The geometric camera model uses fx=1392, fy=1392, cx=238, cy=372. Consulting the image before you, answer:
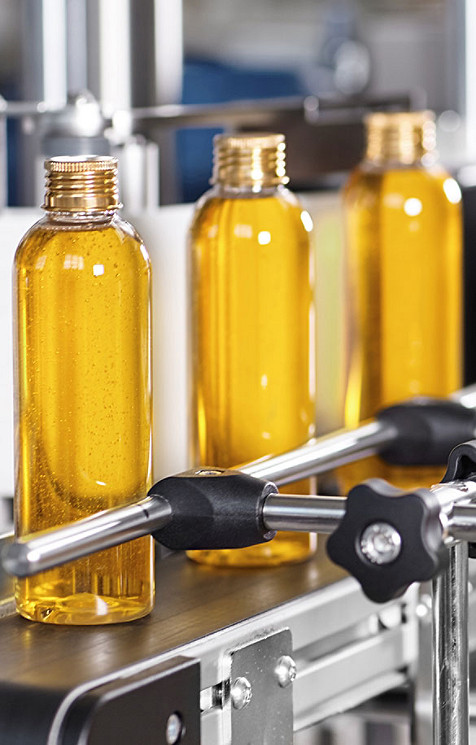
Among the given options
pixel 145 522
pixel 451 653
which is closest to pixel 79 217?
pixel 145 522

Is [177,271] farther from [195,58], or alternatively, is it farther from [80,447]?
[195,58]

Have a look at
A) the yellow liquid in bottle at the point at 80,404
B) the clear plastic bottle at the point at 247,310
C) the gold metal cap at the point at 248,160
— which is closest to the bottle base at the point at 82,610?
the yellow liquid in bottle at the point at 80,404

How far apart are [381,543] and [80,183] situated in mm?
203

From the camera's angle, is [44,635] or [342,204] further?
[342,204]

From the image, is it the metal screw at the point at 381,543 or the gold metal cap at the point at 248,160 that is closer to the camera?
the metal screw at the point at 381,543

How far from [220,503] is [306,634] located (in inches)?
3.7

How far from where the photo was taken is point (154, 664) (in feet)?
1.78

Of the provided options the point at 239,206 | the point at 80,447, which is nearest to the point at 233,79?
the point at 239,206

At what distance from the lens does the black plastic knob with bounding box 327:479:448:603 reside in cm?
48

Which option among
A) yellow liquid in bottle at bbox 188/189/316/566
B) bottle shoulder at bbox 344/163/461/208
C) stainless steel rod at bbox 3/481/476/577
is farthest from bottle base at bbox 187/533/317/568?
bottle shoulder at bbox 344/163/461/208

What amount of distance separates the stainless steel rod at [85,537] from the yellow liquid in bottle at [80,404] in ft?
0.09

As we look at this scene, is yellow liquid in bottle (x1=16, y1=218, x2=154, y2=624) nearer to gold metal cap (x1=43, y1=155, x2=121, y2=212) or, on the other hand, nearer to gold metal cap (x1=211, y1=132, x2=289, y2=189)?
gold metal cap (x1=43, y1=155, x2=121, y2=212)

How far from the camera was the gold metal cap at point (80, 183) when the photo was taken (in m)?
0.58

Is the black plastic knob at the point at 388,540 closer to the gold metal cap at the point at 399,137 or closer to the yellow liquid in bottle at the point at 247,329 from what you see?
the yellow liquid in bottle at the point at 247,329
